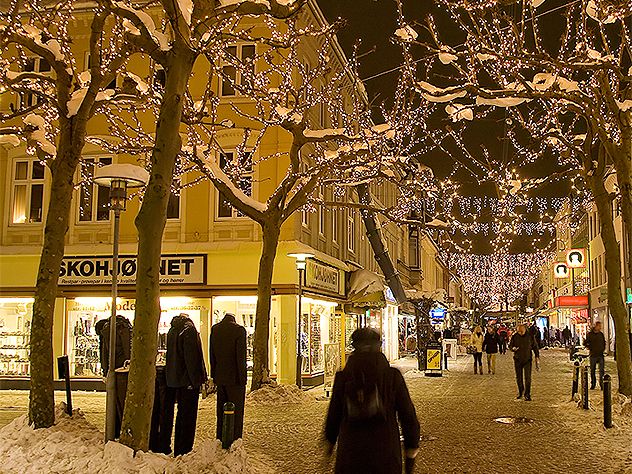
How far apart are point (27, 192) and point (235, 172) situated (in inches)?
287

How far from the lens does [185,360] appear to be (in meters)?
10.8

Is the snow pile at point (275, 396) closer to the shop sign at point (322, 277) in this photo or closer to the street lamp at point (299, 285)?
the street lamp at point (299, 285)

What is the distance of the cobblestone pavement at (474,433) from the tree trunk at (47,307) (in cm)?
305

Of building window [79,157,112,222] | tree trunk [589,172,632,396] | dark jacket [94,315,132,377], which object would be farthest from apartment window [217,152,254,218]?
tree trunk [589,172,632,396]

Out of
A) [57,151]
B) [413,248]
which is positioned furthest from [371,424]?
[413,248]

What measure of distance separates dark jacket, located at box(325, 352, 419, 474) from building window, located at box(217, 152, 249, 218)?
1443cm

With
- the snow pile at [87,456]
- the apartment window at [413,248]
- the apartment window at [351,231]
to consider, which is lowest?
the snow pile at [87,456]

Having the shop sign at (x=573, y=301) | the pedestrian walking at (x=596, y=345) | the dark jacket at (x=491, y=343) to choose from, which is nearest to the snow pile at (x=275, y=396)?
the pedestrian walking at (x=596, y=345)

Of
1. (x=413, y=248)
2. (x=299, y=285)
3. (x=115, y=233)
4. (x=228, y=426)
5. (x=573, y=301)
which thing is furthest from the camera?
(x=413, y=248)

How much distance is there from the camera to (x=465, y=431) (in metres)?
14.1

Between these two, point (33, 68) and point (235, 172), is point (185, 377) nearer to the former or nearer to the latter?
point (235, 172)

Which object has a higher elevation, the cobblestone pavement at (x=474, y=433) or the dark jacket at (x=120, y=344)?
the dark jacket at (x=120, y=344)

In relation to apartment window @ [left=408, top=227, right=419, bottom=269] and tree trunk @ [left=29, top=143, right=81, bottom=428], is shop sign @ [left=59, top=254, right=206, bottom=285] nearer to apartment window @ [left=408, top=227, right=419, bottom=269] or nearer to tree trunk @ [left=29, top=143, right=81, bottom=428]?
tree trunk @ [left=29, top=143, right=81, bottom=428]

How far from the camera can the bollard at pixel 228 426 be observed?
9.47m
